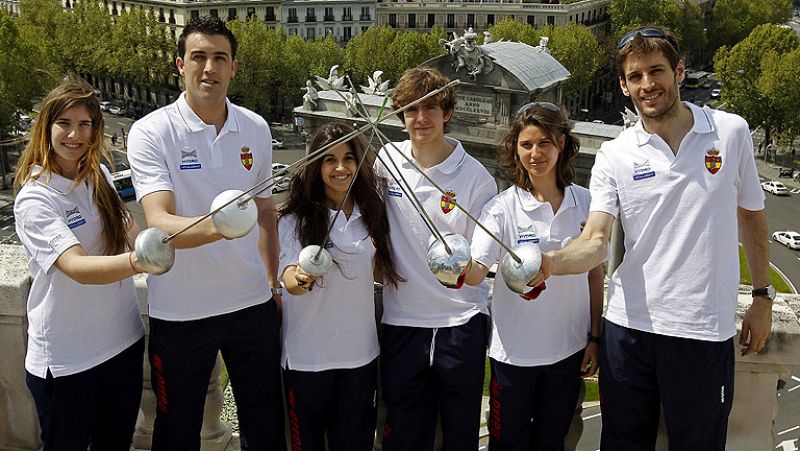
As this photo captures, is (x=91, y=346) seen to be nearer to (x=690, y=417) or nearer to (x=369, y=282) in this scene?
(x=369, y=282)

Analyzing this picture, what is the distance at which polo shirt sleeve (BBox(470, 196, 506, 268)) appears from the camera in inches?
219

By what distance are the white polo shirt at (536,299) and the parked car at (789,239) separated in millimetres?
34489

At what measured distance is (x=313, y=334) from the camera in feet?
18.9

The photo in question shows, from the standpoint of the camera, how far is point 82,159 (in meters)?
5.61

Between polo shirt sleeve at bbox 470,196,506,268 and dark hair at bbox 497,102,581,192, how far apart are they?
0.27m

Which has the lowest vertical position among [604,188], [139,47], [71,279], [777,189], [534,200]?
[777,189]

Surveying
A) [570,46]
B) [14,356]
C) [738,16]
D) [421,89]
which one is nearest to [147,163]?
[421,89]

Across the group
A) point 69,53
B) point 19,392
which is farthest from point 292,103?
point 19,392

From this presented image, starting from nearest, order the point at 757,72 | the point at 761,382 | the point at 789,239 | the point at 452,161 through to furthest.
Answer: the point at 452,161 → the point at 761,382 → the point at 789,239 → the point at 757,72

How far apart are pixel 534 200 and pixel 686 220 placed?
40.3 inches

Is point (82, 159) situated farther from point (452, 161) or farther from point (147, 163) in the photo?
point (452, 161)

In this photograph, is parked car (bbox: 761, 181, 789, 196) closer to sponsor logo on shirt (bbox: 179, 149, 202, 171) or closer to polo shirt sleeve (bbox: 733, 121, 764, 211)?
polo shirt sleeve (bbox: 733, 121, 764, 211)

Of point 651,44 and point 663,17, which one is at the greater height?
point 663,17

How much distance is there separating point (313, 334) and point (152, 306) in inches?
44.2
